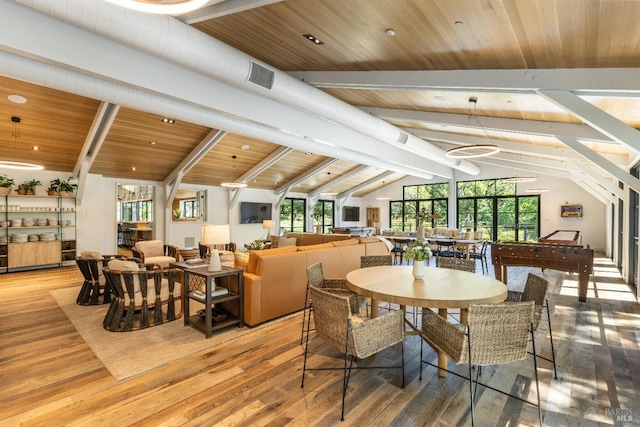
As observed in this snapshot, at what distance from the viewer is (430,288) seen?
2797 millimetres

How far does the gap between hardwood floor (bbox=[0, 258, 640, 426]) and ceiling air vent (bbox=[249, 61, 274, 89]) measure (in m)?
3.05

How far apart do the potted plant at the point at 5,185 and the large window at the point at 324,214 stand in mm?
11002

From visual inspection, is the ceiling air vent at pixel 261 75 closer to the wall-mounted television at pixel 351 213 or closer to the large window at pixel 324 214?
the large window at pixel 324 214

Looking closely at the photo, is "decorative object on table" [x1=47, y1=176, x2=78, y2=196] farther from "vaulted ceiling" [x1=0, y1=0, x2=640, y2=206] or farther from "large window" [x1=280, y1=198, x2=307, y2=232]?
"large window" [x1=280, y1=198, x2=307, y2=232]

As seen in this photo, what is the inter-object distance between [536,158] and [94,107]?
11.5 meters

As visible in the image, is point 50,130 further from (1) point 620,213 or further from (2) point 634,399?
(1) point 620,213

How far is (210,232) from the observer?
4270 mm

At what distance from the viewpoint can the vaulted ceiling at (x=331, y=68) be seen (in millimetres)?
2648

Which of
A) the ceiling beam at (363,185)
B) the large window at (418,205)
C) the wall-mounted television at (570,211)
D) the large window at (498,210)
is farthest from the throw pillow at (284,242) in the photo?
the wall-mounted television at (570,211)

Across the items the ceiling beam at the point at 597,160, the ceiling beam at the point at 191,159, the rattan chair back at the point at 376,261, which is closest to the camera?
the rattan chair back at the point at 376,261

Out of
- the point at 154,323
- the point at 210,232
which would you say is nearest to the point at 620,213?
the point at 210,232

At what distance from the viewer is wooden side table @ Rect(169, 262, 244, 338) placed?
150 inches

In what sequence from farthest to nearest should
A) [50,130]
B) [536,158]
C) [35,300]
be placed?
[536,158], [50,130], [35,300]

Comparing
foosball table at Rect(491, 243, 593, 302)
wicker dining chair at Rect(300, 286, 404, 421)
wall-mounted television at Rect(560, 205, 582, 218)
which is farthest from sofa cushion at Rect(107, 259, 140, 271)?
wall-mounted television at Rect(560, 205, 582, 218)
